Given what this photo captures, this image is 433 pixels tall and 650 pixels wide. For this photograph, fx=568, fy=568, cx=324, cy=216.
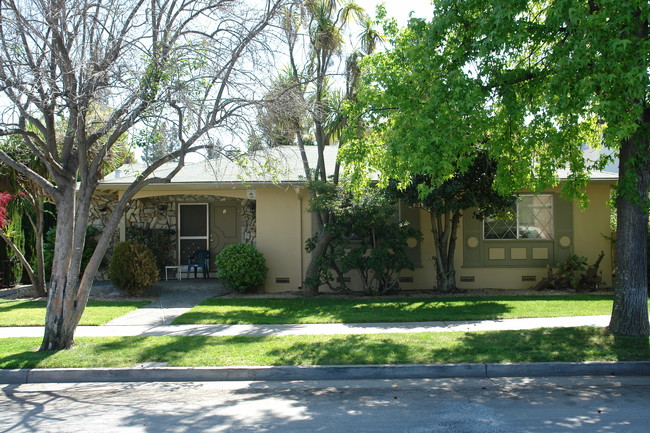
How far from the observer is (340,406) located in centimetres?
627

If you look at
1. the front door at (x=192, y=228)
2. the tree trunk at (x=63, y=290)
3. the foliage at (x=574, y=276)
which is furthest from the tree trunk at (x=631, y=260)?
the front door at (x=192, y=228)

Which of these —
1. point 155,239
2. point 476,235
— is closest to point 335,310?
point 476,235

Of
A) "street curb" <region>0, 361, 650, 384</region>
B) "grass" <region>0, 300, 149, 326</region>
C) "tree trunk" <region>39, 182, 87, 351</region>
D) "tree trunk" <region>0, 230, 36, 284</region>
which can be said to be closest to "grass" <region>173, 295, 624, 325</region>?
"grass" <region>0, 300, 149, 326</region>

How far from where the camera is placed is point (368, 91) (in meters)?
10.3

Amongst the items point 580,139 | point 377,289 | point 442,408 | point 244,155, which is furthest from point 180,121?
point 377,289

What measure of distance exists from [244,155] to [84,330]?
4398 millimetres

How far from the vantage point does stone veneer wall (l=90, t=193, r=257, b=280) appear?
56.2ft

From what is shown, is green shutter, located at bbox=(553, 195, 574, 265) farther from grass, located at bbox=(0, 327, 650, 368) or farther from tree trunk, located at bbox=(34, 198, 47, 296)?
tree trunk, located at bbox=(34, 198, 47, 296)

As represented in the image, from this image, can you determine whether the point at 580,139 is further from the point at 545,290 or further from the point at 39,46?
the point at 39,46

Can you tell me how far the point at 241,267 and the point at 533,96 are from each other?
7861 millimetres

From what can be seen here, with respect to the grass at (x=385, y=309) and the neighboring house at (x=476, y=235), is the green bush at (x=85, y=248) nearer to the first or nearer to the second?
the neighboring house at (x=476, y=235)

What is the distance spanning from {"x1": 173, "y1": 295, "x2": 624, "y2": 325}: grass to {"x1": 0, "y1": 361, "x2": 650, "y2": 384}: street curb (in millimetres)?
3181

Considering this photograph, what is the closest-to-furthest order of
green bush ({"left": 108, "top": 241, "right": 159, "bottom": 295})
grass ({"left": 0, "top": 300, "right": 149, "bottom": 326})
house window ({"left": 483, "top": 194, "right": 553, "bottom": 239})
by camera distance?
grass ({"left": 0, "top": 300, "right": 149, "bottom": 326}) < green bush ({"left": 108, "top": 241, "right": 159, "bottom": 295}) < house window ({"left": 483, "top": 194, "right": 553, "bottom": 239})

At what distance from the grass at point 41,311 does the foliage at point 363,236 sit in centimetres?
444
